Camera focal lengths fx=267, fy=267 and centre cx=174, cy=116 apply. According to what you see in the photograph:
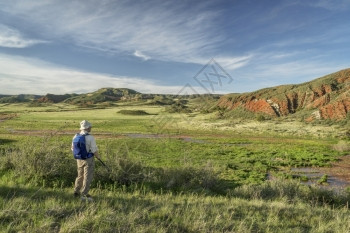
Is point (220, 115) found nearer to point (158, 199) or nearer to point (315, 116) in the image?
point (315, 116)

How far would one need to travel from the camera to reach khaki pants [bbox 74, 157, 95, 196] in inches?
309

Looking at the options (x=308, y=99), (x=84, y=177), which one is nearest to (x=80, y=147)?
(x=84, y=177)

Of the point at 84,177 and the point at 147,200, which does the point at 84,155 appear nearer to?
the point at 84,177

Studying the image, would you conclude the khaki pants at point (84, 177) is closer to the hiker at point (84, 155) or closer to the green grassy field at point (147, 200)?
the hiker at point (84, 155)

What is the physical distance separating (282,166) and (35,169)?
63.3 feet

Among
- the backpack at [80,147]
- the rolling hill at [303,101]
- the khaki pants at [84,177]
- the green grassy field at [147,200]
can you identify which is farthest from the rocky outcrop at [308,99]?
the backpack at [80,147]

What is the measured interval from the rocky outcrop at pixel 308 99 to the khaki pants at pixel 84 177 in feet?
186

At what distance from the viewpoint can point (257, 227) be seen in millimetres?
6672

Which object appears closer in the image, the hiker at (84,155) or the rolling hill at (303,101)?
the hiker at (84,155)

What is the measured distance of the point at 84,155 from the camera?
25.4 feet

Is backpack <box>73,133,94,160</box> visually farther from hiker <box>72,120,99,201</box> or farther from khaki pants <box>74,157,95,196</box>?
khaki pants <box>74,157,95,196</box>

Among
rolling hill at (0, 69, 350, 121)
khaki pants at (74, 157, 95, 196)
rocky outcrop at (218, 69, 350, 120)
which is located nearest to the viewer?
khaki pants at (74, 157, 95, 196)

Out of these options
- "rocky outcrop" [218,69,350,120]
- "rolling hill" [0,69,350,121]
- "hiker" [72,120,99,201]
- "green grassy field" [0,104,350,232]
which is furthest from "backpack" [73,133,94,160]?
"rocky outcrop" [218,69,350,120]

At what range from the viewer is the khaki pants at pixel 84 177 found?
786 centimetres
